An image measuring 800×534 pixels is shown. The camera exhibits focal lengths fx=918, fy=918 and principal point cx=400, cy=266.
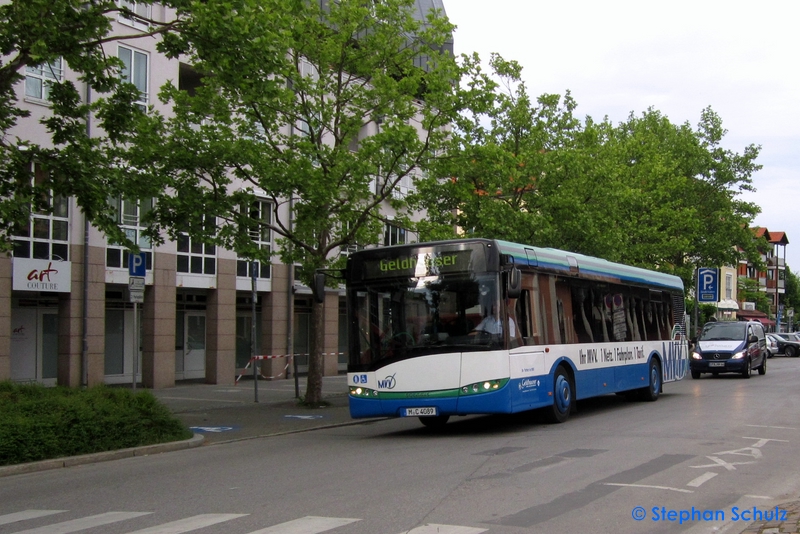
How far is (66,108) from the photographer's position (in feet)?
46.6

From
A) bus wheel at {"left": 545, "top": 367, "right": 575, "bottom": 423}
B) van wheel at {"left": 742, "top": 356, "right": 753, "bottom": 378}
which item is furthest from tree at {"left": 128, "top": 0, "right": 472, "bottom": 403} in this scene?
van wheel at {"left": 742, "top": 356, "right": 753, "bottom": 378}

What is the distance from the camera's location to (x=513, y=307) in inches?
557

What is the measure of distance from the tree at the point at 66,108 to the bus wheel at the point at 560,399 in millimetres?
7462

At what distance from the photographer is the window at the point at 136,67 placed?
24.8 metres

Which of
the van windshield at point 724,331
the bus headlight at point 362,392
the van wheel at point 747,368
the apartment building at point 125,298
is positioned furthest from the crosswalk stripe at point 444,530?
the van windshield at point 724,331

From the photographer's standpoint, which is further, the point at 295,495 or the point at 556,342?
the point at 556,342

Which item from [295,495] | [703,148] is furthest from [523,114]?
[703,148]

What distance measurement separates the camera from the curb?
11047mm

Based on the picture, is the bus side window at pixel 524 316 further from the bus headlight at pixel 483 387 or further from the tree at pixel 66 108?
the tree at pixel 66 108

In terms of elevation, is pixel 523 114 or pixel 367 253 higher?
pixel 523 114

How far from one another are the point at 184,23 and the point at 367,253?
4394 millimetres

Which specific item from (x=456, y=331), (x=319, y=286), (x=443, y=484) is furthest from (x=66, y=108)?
(x=443, y=484)

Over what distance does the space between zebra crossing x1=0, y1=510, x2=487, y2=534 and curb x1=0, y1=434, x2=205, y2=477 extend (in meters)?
2.92

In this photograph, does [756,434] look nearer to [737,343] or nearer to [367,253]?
[367,253]
